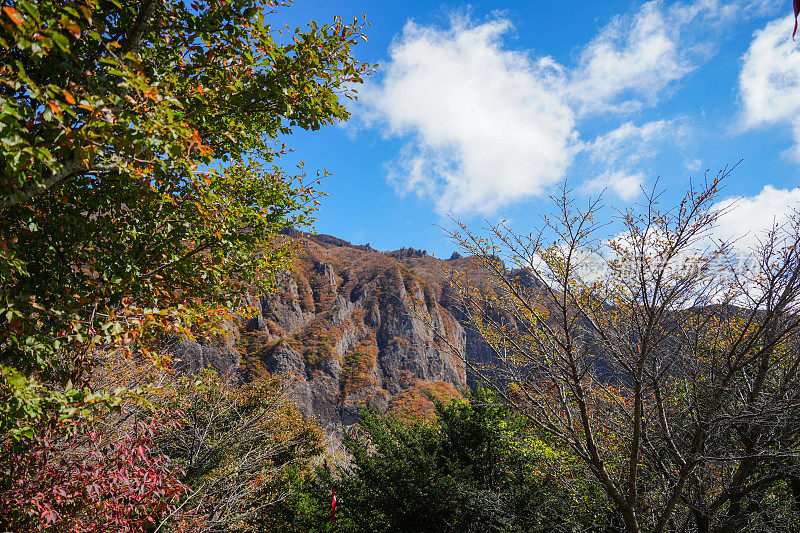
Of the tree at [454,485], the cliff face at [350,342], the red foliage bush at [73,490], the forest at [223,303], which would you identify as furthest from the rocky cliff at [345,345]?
the red foliage bush at [73,490]

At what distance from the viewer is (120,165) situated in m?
2.73

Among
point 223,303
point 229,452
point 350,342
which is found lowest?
point 229,452

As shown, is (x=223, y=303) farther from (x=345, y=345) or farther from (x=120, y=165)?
(x=345, y=345)

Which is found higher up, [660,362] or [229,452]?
[660,362]

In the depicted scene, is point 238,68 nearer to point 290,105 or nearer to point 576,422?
point 290,105

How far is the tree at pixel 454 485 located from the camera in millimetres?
7230

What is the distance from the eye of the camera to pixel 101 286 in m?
3.55

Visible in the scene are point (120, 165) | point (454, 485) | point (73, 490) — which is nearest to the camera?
point (120, 165)

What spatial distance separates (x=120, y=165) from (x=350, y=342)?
69562 mm

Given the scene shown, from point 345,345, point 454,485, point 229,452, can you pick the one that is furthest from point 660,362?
point 345,345

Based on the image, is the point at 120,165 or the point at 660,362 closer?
the point at 120,165

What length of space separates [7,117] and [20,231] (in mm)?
1870

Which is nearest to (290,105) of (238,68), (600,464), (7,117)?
(238,68)

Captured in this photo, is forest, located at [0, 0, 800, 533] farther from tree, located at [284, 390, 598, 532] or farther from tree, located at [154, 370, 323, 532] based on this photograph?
tree, located at [154, 370, 323, 532]
